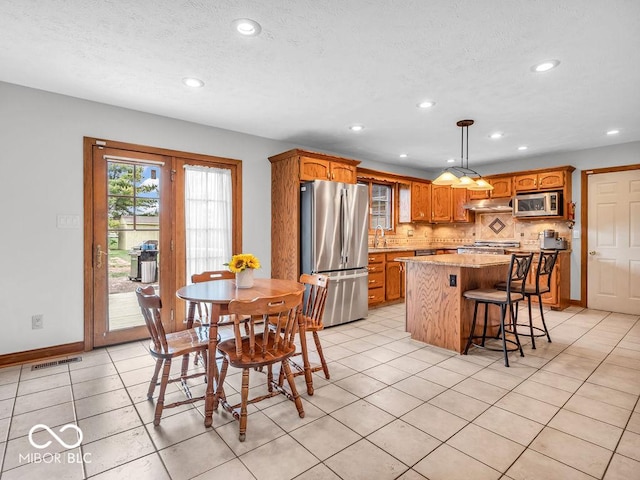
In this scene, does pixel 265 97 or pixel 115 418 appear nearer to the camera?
pixel 115 418

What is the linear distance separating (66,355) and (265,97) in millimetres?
3233

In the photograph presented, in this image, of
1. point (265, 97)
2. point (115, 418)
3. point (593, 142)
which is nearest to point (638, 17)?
point (265, 97)

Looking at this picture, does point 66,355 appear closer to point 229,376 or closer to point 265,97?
point 229,376

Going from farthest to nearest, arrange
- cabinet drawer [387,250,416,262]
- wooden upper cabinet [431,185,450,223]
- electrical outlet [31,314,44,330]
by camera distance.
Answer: wooden upper cabinet [431,185,450,223] → cabinet drawer [387,250,416,262] → electrical outlet [31,314,44,330]

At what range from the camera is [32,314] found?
3.19 meters

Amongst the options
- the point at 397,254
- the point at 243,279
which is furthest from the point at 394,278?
the point at 243,279

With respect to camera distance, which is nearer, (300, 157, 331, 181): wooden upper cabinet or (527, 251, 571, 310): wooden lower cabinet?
(300, 157, 331, 181): wooden upper cabinet

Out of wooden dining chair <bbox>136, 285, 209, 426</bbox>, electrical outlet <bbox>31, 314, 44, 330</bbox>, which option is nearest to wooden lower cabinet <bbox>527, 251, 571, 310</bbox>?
wooden dining chair <bbox>136, 285, 209, 426</bbox>

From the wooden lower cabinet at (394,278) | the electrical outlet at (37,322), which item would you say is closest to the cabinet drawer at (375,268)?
the wooden lower cabinet at (394,278)

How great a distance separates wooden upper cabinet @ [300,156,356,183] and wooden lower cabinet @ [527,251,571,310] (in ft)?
10.2

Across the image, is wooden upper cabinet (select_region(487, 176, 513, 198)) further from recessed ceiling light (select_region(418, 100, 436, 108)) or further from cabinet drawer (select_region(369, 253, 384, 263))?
recessed ceiling light (select_region(418, 100, 436, 108))

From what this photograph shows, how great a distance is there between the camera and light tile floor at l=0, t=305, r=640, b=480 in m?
1.77

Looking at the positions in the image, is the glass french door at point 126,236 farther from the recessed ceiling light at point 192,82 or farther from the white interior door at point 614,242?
the white interior door at point 614,242

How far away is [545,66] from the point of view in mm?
2725
